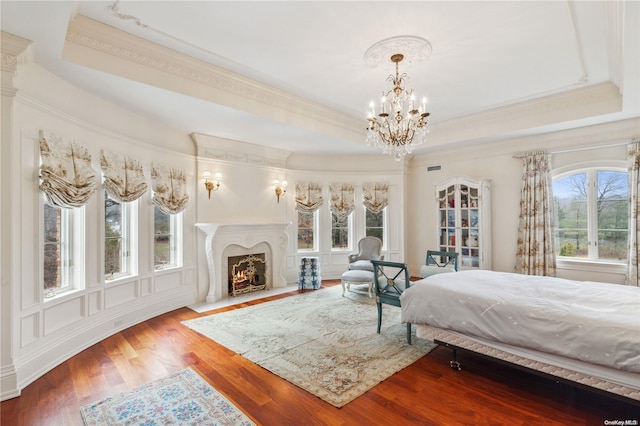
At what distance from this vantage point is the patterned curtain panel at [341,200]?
683cm

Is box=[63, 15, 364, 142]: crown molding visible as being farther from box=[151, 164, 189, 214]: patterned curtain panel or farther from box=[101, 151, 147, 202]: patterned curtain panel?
box=[151, 164, 189, 214]: patterned curtain panel

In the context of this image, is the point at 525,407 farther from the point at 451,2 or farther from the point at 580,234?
the point at 580,234

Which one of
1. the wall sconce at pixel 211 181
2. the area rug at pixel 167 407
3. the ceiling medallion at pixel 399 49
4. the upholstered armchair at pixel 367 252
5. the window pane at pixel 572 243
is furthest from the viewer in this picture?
the upholstered armchair at pixel 367 252

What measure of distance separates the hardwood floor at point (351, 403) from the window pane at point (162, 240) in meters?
1.57

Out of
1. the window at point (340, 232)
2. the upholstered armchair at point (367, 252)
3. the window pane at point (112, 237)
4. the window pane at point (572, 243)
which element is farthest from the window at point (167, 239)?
the window pane at point (572, 243)

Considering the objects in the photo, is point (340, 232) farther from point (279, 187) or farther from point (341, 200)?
point (279, 187)

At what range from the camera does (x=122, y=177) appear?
12.5 ft

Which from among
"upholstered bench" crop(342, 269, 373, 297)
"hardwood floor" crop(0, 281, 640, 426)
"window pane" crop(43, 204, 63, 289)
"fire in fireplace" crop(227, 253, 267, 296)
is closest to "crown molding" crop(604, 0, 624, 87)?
"hardwood floor" crop(0, 281, 640, 426)

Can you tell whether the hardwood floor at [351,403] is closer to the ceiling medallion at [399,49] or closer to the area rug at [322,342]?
the area rug at [322,342]

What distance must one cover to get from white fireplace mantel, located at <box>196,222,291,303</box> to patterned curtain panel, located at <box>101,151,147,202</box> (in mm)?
1222

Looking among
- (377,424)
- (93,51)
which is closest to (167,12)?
(93,51)

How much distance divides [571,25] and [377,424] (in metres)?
3.88

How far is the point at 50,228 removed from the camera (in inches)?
120

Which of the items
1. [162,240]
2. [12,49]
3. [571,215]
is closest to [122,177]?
[162,240]
